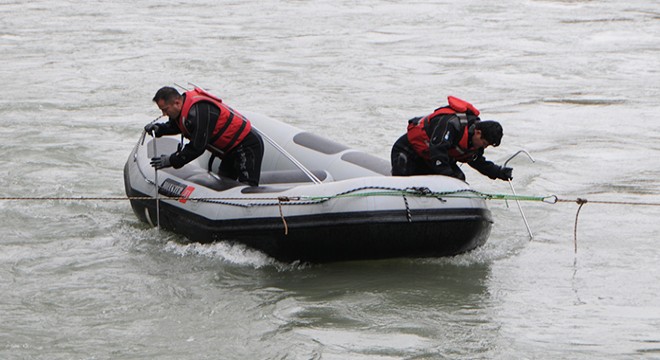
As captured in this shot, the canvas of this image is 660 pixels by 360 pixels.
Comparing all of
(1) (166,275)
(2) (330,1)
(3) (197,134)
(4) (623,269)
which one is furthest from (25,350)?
(2) (330,1)

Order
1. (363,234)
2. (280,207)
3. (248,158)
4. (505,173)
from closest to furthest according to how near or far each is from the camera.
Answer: (363,234)
(280,207)
(505,173)
(248,158)

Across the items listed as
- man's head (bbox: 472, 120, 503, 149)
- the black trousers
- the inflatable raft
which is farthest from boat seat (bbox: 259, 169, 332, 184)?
man's head (bbox: 472, 120, 503, 149)

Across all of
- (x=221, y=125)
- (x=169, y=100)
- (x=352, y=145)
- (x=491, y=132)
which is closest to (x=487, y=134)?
(x=491, y=132)

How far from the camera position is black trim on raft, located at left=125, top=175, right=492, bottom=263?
17.9 ft

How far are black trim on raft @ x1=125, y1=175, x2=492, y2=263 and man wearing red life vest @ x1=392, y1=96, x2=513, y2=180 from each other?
0.38 m

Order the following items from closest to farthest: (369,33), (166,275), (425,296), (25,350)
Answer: (25,350) < (425,296) < (166,275) < (369,33)

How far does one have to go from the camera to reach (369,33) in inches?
589

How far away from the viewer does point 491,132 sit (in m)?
5.68

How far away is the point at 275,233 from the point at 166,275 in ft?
2.18

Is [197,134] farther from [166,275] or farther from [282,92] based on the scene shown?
[282,92]

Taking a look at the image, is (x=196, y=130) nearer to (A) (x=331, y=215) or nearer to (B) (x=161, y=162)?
Result: (B) (x=161, y=162)

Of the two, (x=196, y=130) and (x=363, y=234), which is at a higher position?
(x=196, y=130)

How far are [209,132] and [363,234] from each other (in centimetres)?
117

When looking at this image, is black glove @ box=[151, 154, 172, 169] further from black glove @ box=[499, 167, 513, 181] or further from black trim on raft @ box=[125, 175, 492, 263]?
black glove @ box=[499, 167, 513, 181]
